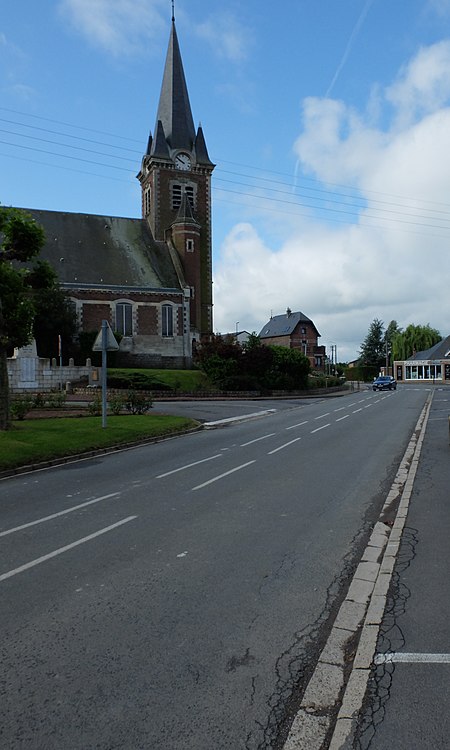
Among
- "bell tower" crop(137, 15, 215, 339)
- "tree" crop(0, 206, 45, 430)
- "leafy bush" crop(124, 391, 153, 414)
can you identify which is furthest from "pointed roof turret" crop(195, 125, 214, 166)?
"tree" crop(0, 206, 45, 430)

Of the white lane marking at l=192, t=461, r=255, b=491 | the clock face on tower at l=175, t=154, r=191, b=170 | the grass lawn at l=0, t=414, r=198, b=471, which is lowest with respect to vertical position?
the white lane marking at l=192, t=461, r=255, b=491

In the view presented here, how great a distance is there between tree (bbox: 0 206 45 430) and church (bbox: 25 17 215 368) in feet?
122

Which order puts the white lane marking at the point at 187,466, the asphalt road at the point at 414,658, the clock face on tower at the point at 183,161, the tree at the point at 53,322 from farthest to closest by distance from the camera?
the clock face on tower at the point at 183,161 → the tree at the point at 53,322 → the white lane marking at the point at 187,466 → the asphalt road at the point at 414,658

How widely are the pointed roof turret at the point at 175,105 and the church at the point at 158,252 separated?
0.38ft

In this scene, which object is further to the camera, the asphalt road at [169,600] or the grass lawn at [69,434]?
the grass lawn at [69,434]

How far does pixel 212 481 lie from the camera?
11.5m

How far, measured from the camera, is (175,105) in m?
69.1

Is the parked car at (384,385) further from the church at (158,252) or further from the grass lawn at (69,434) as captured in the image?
the grass lawn at (69,434)

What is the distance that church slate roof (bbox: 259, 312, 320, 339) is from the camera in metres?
110

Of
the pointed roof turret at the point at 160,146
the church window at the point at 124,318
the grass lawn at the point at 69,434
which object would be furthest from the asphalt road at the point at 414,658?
the pointed roof turret at the point at 160,146

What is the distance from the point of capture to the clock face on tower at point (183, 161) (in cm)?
6719

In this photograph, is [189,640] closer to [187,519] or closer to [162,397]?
[187,519]

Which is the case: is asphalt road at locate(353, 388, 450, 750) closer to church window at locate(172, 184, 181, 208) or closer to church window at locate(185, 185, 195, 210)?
church window at locate(172, 184, 181, 208)

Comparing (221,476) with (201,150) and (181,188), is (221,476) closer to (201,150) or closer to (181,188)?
(181,188)
